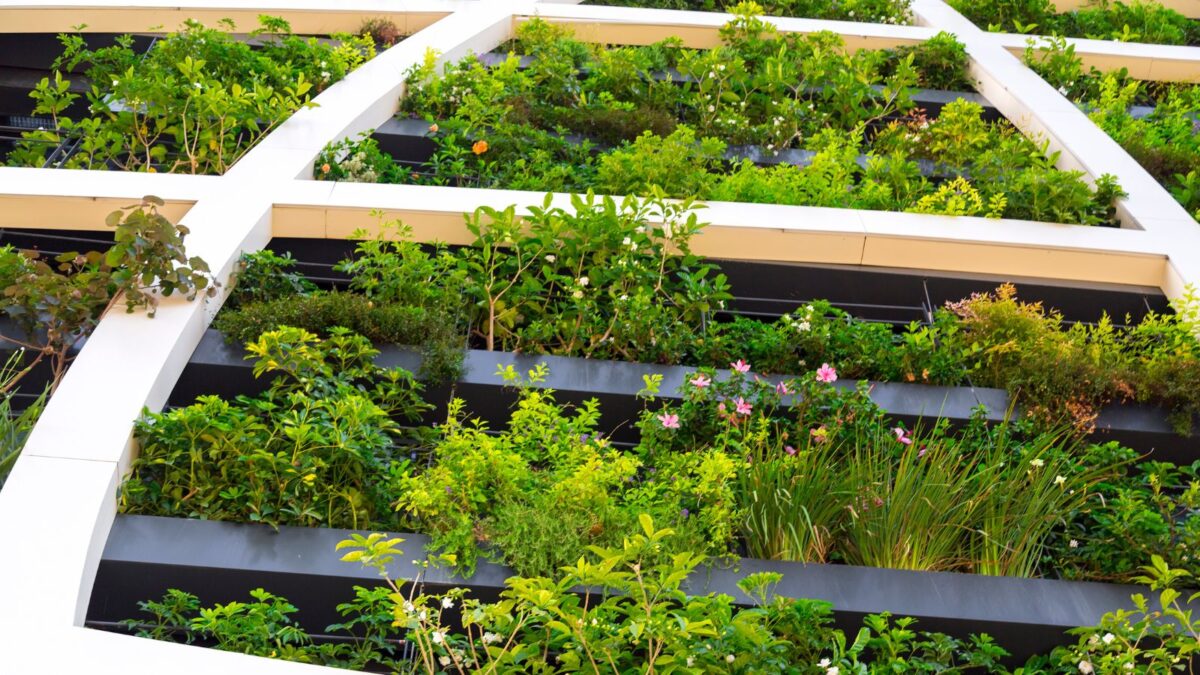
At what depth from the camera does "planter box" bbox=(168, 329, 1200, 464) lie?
448 centimetres

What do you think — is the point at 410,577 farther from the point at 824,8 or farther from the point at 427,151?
the point at 824,8

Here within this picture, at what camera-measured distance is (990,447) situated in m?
4.44

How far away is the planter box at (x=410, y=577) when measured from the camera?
12.1 feet

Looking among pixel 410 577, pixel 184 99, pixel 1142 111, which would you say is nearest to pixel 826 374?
pixel 410 577

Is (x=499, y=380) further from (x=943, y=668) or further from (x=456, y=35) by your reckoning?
(x=456, y=35)

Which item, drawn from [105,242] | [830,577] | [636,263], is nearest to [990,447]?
[830,577]

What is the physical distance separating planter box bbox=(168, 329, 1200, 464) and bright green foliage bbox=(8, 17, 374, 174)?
6.00 feet

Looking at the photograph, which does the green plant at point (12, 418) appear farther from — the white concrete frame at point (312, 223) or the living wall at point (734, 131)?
the living wall at point (734, 131)

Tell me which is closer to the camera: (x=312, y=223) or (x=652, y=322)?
(x=652, y=322)

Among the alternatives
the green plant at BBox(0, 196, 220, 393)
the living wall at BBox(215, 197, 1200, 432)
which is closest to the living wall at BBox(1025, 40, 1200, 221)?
the living wall at BBox(215, 197, 1200, 432)

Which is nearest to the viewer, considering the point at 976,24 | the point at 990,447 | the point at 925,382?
the point at 990,447

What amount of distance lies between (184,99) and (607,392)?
3155mm

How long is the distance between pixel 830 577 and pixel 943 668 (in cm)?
49

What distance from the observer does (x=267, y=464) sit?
394cm
